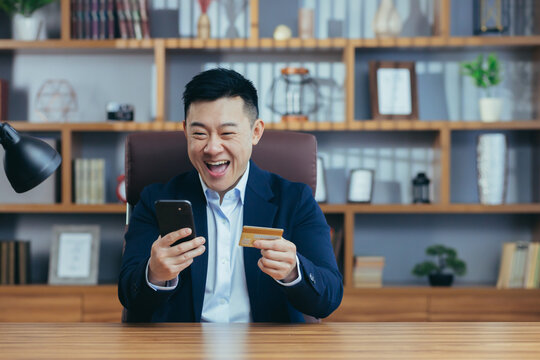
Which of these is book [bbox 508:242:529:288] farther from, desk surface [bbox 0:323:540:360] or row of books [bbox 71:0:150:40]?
row of books [bbox 71:0:150:40]

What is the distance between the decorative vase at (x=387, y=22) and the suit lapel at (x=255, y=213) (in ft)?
5.40

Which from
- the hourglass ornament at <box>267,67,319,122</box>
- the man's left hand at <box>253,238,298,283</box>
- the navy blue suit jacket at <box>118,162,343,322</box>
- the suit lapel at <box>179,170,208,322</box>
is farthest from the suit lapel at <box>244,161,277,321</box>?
the hourglass ornament at <box>267,67,319,122</box>

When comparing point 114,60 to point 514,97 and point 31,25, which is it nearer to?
point 31,25

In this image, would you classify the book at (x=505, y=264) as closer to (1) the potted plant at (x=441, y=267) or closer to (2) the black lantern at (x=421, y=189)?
(1) the potted plant at (x=441, y=267)

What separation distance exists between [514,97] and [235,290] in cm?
221

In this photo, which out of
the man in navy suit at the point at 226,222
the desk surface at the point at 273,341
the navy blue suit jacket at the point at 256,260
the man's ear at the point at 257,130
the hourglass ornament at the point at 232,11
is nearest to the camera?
the desk surface at the point at 273,341

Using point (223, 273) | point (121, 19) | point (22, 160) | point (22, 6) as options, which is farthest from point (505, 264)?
point (22, 6)

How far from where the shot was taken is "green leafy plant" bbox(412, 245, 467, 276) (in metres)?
2.95

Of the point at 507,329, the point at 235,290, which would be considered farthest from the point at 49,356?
the point at 507,329

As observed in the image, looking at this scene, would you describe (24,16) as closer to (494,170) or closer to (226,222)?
(226,222)

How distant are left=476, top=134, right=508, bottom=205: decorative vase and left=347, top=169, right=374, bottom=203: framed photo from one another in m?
0.53

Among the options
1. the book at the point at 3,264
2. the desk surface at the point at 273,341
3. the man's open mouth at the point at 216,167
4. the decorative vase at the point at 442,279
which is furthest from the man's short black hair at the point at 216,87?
the book at the point at 3,264

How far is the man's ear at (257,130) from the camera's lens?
1586 mm

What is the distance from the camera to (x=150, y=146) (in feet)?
5.43
